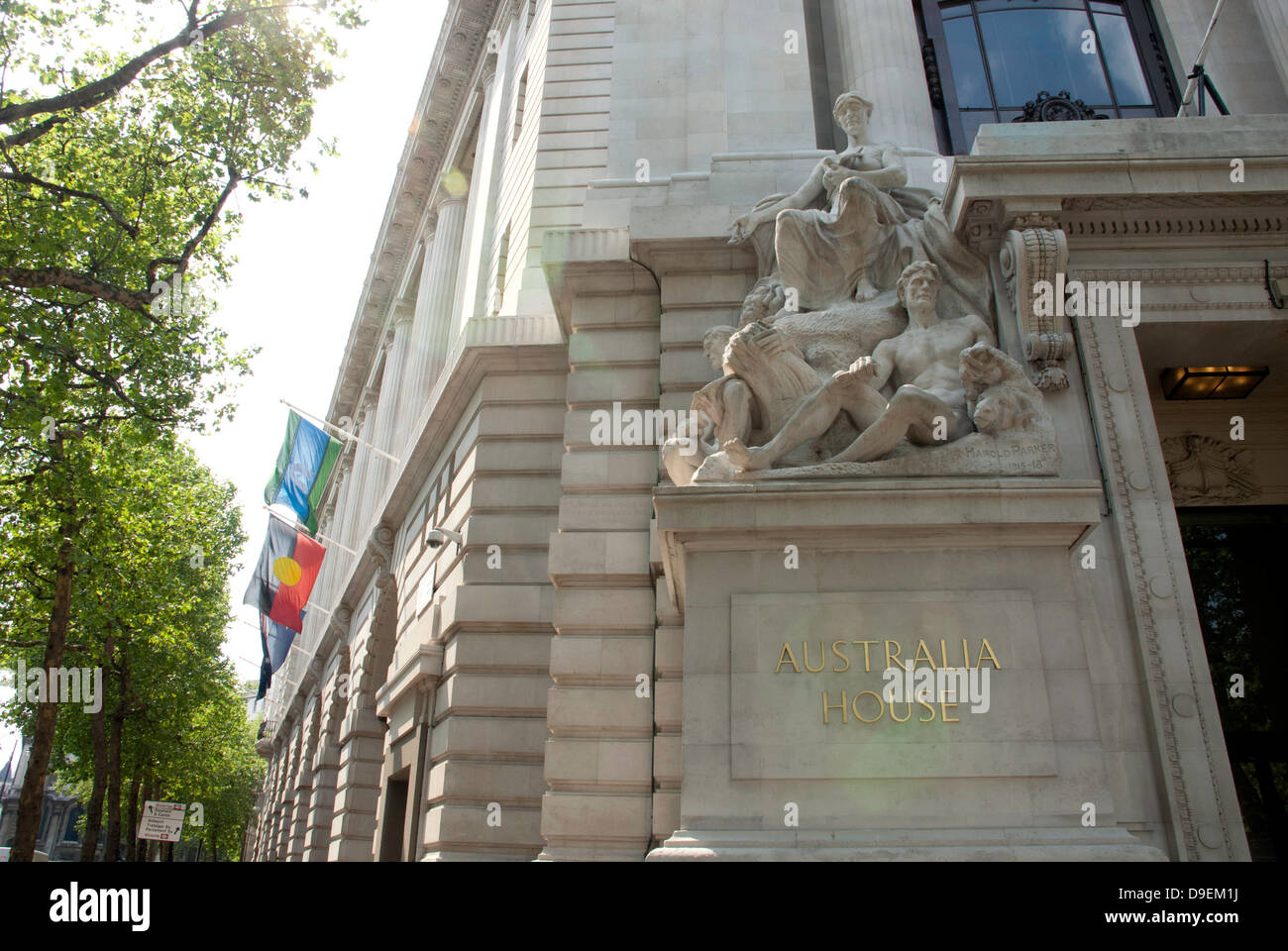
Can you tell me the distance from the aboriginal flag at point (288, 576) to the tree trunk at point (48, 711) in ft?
14.8

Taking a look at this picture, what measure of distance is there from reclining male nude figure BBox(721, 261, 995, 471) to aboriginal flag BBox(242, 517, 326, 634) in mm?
16793

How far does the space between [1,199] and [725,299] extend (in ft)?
48.6

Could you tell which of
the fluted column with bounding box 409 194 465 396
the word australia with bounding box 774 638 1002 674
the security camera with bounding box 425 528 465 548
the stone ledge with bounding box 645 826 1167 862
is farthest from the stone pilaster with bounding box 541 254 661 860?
the fluted column with bounding box 409 194 465 396

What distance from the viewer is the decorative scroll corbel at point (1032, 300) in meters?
10.8

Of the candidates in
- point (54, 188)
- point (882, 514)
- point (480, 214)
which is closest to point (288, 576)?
point (480, 214)

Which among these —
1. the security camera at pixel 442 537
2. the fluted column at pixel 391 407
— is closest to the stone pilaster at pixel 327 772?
the fluted column at pixel 391 407

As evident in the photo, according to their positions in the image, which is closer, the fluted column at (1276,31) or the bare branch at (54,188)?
the bare branch at (54,188)

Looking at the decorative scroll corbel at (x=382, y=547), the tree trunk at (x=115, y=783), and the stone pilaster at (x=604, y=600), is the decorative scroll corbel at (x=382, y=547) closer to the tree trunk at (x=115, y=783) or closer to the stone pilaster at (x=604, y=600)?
the stone pilaster at (x=604, y=600)

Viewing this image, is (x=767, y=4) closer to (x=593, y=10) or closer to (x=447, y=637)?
(x=593, y=10)

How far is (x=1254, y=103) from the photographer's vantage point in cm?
1520

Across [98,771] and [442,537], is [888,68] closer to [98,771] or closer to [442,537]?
[442,537]

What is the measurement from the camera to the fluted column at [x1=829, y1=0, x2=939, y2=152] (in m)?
14.9

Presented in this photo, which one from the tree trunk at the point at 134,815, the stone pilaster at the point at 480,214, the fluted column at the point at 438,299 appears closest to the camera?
the stone pilaster at the point at 480,214

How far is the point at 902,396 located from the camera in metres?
9.46
